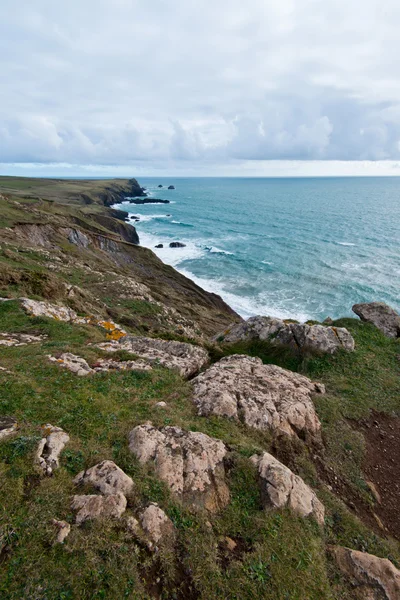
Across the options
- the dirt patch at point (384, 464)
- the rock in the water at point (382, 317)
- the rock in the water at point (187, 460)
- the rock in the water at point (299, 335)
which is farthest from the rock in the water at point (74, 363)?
the rock in the water at point (382, 317)

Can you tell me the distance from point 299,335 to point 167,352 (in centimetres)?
969

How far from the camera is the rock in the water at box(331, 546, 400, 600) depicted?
7441 mm

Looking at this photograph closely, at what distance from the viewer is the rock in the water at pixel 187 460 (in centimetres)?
891

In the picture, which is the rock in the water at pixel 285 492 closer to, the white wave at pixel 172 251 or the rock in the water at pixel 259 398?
the rock in the water at pixel 259 398

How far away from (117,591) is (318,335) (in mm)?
18795

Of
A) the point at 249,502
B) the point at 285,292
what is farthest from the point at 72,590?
the point at 285,292

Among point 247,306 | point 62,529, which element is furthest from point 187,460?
point 247,306

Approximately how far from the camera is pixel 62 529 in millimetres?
6922

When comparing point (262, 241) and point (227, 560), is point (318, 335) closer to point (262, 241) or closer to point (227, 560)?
point (227, 560)

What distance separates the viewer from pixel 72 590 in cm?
604

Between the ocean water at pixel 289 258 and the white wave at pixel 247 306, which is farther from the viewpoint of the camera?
the ocean water at pixel 289 258

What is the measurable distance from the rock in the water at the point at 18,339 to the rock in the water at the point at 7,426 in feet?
24.5

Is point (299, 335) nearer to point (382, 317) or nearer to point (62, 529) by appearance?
point (382, 317)

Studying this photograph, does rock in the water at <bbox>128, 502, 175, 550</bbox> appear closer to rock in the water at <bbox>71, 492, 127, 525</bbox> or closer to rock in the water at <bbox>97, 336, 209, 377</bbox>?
rock in the water at <bbox>71, 492, 127, 525</bbox>
